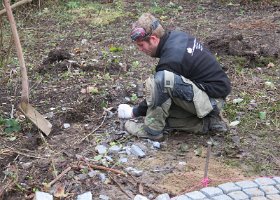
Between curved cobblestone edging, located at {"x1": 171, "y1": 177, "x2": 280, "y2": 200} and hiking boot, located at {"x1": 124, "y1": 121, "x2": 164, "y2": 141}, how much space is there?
33.4 inches

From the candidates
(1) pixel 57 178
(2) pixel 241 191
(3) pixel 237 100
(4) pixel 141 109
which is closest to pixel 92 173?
(1) pixel 57 178

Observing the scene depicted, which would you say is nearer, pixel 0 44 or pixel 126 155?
pixel 126 155

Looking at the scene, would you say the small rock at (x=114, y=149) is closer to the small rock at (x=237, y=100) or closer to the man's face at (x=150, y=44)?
the man's face at (x=150, y=44)

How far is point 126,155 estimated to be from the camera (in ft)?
12.1

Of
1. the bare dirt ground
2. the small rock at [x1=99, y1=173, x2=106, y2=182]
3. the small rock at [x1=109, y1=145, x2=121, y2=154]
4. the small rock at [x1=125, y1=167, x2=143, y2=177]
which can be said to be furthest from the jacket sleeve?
the small rock at [x1=99, y1=173, x2=106, y2=182]

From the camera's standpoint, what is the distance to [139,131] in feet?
12.9

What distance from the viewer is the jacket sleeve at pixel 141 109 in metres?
3.99

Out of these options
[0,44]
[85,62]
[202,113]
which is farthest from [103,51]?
[202,113]

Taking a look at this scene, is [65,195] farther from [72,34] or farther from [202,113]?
[72,34]

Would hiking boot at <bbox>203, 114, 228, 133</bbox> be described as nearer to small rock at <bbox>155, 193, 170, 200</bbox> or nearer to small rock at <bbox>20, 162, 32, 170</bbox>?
small rock at <bbox>155, 193, 170, 200</bbox>

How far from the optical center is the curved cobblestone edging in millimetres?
3092

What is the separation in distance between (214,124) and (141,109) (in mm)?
665

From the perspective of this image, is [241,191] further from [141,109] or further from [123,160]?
[141,109]

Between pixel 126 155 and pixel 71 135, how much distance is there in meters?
0.63
